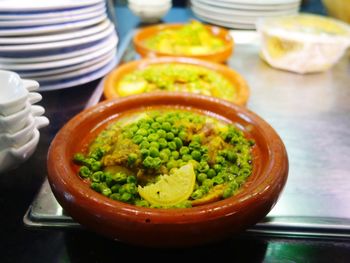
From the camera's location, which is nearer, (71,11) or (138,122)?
(138,122)

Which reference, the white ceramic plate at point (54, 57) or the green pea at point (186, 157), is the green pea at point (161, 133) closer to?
the green pea at point (186, 157)

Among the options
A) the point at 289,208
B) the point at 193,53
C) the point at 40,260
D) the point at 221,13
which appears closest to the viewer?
the point at 40,260

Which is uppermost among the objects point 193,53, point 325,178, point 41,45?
point 41,45

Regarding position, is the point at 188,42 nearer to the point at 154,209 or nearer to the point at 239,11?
the point at 239,11

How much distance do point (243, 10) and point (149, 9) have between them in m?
0.58

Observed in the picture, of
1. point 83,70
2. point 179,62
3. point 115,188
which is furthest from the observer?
point 179,62

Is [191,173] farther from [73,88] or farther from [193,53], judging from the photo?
[193,53]

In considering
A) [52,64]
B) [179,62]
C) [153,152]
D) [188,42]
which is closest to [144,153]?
[153,152]

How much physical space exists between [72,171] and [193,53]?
3.57 feet

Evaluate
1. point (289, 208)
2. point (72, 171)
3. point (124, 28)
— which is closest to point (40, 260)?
point (72, 171)

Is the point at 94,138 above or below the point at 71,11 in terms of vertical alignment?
below

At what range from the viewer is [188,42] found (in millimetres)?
1795

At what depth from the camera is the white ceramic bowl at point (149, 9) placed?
2227 mm

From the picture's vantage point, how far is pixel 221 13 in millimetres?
2203
